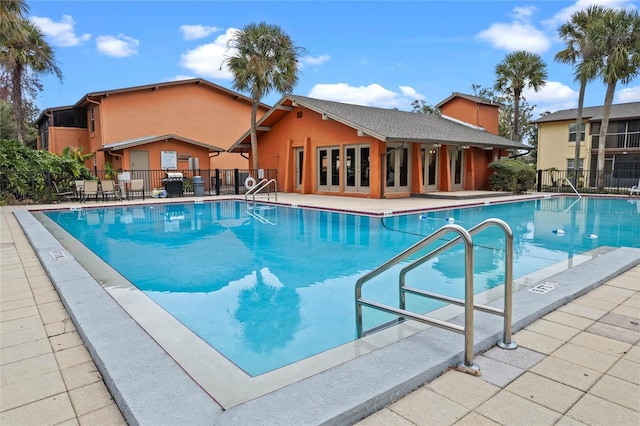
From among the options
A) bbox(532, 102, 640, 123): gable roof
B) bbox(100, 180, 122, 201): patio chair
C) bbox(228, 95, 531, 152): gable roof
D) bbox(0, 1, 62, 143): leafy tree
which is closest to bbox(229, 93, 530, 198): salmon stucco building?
bbox(228, 95, 531, 152): gable roof

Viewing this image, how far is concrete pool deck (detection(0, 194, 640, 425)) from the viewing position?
6.73 feet

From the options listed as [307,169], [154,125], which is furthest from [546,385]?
[154,125]

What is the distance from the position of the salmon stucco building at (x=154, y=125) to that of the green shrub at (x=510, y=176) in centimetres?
1406

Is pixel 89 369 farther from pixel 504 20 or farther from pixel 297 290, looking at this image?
pixel 504 20

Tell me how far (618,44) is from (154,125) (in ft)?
77.8

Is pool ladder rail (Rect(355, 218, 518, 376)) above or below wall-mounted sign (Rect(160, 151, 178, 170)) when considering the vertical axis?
below

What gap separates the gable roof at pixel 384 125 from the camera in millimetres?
15719

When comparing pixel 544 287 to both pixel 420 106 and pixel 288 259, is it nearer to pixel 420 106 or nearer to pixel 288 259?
pixel 288 259

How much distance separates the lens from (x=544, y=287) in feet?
13.4

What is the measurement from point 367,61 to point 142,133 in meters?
16.4

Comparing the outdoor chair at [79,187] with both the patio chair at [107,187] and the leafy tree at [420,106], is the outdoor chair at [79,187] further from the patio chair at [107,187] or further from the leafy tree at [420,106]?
the leafy tree at [420,106]

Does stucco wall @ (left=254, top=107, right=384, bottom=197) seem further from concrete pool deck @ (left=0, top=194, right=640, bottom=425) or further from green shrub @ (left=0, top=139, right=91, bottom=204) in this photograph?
concrete pool deck @ (left=0, top=194, right=640, bottom=425)

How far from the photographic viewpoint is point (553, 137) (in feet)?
96.8

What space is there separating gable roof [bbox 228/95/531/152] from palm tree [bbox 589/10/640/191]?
16.4 feet
